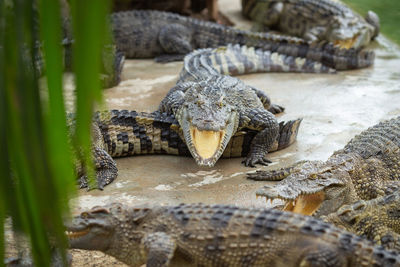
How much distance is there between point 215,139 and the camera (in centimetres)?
427

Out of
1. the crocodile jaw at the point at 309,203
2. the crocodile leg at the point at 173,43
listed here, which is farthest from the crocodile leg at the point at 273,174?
→ the crocodile leg at the point at 173,43

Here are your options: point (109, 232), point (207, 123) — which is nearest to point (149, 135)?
point (207, 123)

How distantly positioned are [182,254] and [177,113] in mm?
2343

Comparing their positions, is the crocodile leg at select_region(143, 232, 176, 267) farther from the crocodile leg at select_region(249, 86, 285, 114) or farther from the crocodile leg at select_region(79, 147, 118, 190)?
the crocodile leg at select_region(249, 86, 285, 114)

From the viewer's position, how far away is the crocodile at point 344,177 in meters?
3.54

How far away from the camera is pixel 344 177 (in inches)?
148

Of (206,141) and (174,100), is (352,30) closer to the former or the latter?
(174,100)

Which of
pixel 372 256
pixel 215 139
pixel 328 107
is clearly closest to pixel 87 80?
pixel 372 256

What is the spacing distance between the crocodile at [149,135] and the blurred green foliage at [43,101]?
3.59m

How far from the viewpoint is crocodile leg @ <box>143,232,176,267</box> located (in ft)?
8.36

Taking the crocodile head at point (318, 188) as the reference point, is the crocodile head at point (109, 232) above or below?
above

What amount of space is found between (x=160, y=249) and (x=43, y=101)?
5.85ft

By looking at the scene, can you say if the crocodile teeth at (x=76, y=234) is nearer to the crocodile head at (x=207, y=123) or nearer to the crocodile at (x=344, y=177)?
the crocodile at (x=344, y=177)

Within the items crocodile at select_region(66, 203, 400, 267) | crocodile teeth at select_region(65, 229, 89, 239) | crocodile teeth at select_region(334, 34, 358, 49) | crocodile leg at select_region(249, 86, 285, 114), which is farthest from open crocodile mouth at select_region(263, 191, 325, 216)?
crocodile teeth at select_region(334, 34, 358, 49)
